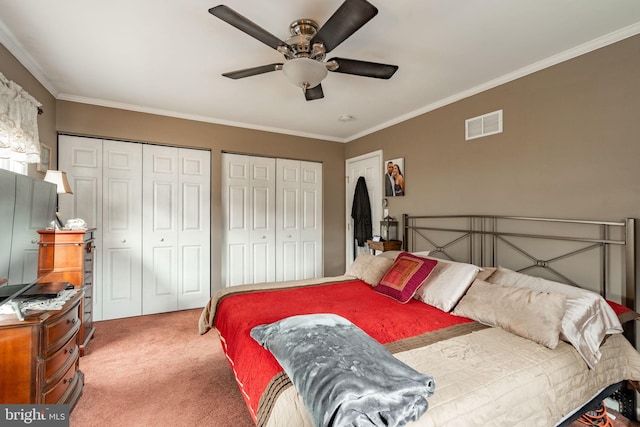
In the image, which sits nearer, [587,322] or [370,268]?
[587,322]

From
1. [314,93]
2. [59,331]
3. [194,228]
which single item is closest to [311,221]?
[194,228]

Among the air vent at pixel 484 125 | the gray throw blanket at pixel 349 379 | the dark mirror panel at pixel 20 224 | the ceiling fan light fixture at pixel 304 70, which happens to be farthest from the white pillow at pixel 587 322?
the dark mirror panel at pixel 20 224

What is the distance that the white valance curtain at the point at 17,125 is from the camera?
1880 millimetres

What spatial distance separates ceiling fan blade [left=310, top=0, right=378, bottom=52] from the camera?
51.5 inches

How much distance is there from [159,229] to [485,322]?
139 inches

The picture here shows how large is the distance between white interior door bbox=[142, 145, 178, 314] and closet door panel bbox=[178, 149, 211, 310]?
0.07 m

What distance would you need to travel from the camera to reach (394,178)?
12.1ft

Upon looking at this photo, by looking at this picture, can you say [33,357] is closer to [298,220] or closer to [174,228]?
[174,228]

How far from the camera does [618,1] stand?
164cm

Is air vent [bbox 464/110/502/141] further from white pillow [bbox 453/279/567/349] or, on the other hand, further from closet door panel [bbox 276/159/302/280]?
closet door panel [bbox 276/159/302/280]

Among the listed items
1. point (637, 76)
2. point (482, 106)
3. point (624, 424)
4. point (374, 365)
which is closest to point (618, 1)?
point (637, 76)

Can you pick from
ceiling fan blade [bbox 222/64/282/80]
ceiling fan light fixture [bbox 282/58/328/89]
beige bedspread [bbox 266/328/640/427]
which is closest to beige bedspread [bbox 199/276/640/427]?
beige bedspread [bbox 266/328/640/427]

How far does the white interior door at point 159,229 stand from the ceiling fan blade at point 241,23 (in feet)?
8.38

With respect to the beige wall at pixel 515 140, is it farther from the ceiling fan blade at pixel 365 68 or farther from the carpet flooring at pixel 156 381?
the ceiling fan blade at pixel 365 68
